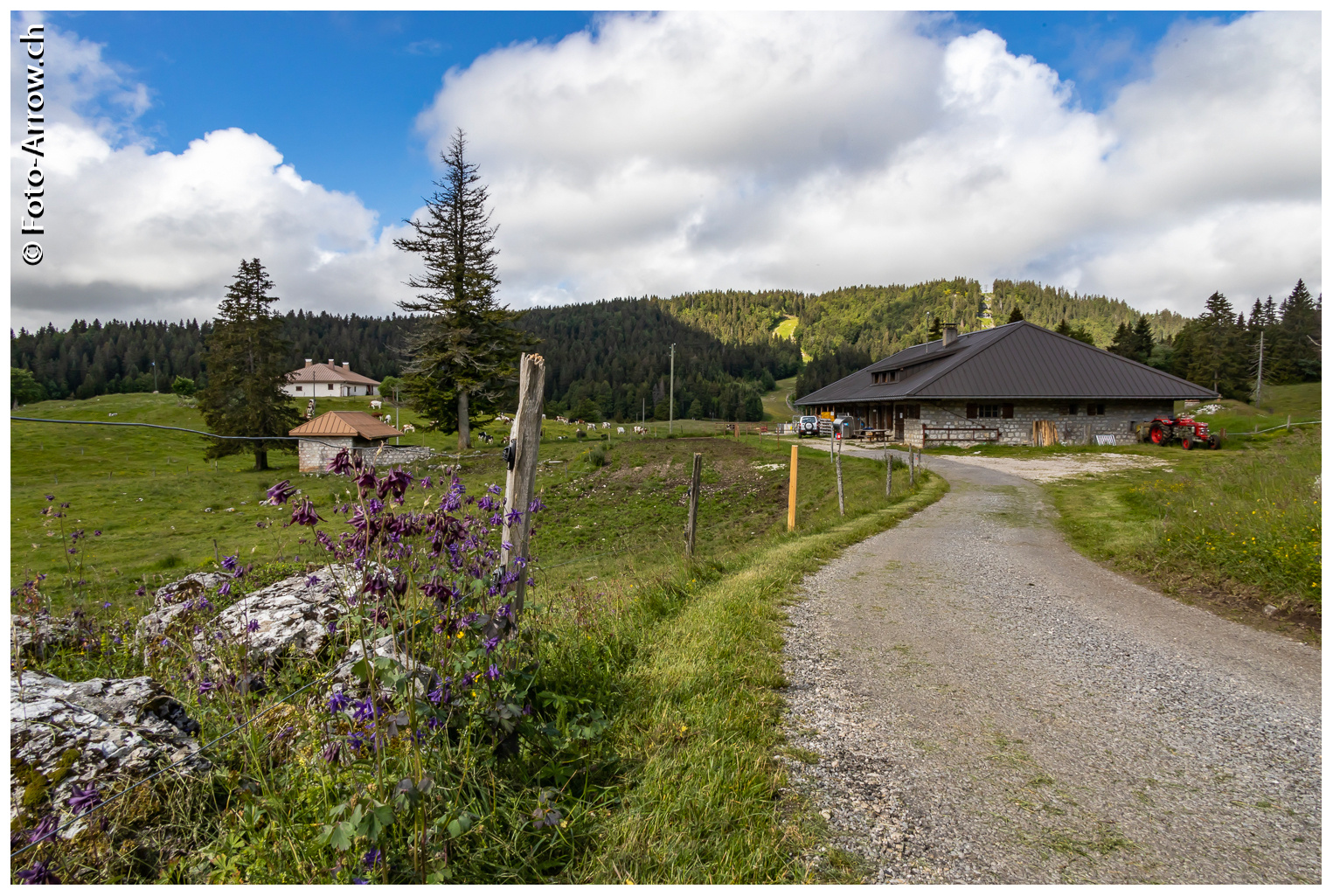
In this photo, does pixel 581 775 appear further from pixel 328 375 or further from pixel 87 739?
pixel 328 375

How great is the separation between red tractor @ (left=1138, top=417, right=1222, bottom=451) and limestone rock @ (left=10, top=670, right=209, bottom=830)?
3665cm

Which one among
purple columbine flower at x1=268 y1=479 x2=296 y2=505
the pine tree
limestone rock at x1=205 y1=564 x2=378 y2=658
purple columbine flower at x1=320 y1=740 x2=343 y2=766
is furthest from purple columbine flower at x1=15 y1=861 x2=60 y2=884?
the pine tree

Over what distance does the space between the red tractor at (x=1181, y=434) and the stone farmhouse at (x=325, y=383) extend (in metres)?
113

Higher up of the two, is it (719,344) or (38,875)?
(719,344)

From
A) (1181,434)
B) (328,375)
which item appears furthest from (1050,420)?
(328,375)

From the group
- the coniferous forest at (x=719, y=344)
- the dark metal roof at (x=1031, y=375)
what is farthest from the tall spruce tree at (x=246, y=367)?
the dark metal roof at (x=1031, y=375)

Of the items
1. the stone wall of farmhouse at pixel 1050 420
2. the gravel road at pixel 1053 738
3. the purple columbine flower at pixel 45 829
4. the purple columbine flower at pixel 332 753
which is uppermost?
the stone wall of farmhouse at pixel 1050 420

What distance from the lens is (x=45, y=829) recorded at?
2.28m

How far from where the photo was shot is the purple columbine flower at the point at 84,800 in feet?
7.33

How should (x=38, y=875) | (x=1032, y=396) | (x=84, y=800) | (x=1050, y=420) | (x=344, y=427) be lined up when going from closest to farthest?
1. (x=38, y=875)
2. (x=84, y=800)
3. (x=1032, y=396)
4. (x=1050, y=420)
5. (x=344, y=427)

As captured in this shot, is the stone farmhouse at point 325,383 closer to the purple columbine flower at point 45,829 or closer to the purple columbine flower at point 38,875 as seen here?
the purple columbine flower at point 45,829

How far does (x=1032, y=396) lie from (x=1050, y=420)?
7.41 feet

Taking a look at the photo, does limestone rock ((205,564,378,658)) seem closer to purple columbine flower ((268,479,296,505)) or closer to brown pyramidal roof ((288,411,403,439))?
purple columbine flower ((268,479,296,505))

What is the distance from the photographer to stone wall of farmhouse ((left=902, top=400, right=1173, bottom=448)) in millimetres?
34938
